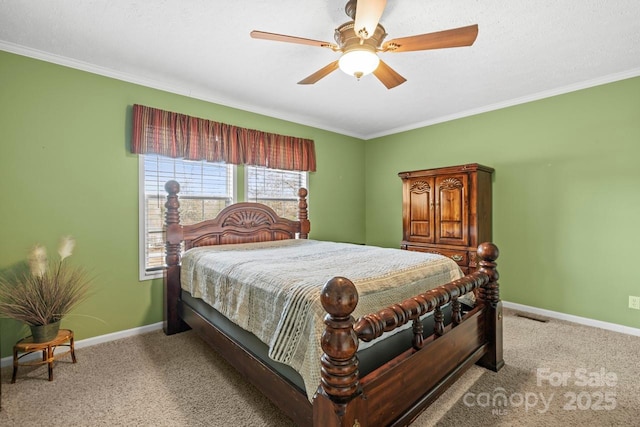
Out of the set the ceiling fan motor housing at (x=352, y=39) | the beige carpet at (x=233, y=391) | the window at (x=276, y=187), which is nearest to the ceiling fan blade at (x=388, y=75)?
the ceiling fan motor housing at (x=352, y=39)

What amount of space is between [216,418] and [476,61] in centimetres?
342

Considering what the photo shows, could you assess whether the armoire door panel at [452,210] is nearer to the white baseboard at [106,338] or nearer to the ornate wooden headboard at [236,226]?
the ornate wooden headboard at [236,226]

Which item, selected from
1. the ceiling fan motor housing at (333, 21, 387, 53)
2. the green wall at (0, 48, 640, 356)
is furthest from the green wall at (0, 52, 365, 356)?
the ceiling fan motor housing at (333, 21, 387, 53)

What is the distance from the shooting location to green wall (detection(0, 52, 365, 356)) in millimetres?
2398

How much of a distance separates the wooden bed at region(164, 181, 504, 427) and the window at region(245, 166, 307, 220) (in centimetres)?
101

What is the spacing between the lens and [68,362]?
→ 2.40 metres

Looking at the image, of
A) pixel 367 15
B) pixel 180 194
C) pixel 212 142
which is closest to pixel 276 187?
pixel 212 142

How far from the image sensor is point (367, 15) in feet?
5.33

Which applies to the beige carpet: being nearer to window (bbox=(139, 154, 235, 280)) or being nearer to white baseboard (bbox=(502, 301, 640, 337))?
white baseboard (bbox=(502, 301, 640, 337))

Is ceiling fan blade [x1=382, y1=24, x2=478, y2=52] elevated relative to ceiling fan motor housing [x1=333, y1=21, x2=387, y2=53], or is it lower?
lower

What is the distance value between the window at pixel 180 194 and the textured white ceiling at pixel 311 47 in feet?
2.65

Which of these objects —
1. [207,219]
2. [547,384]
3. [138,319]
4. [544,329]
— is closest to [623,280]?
[544,329]

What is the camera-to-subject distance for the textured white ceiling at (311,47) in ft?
6.54

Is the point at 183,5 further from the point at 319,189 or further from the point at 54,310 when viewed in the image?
the point at 319,189
